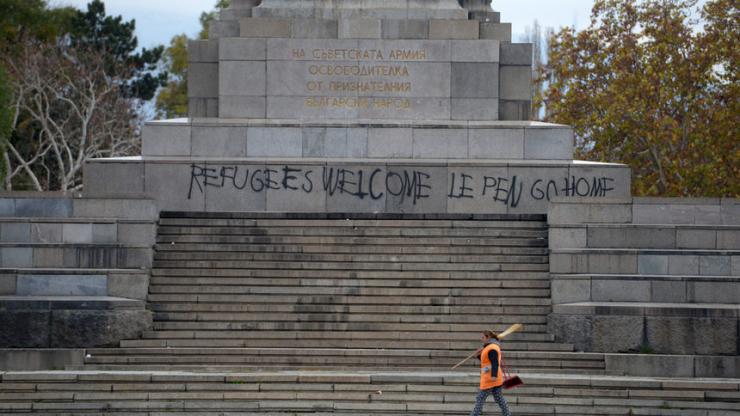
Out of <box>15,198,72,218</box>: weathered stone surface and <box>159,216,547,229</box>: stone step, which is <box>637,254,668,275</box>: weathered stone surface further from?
<box>15,198,72,218</box>: weathered stone surface

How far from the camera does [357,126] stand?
35.8 metres

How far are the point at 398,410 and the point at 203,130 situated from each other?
445 inches

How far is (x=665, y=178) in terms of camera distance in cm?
5322

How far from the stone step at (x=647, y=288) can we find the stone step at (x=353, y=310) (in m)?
0.66

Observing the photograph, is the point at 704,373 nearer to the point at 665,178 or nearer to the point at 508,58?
the point at 508,58

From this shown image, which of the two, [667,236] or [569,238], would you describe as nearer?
[667,236]

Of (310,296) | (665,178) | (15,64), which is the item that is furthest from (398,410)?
(15,64)

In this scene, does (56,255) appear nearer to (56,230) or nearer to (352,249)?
(56,230)

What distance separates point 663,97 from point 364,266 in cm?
2263

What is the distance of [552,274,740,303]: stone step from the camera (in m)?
30.1

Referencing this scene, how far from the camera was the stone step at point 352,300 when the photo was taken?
30.8m

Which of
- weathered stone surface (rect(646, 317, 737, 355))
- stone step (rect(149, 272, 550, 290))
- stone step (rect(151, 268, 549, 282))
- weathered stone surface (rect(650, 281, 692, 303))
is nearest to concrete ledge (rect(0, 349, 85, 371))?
stone step (rect(149, 272, 550, 290))

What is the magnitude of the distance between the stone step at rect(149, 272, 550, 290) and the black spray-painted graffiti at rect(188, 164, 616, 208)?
3.23m

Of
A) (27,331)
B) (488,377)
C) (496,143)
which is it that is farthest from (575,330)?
(27,331)
